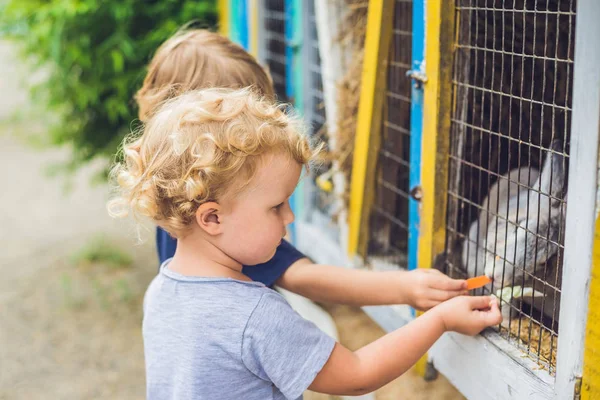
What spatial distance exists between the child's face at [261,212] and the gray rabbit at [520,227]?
21.8 inches

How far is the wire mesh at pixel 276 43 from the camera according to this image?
3.90 metres

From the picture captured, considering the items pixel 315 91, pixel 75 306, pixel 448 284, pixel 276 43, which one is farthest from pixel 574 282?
pixel 75 306

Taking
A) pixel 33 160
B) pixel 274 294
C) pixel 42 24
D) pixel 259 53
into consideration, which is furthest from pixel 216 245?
pixel 33 160

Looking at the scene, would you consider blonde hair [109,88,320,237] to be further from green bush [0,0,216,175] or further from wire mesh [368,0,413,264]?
green bush [0,0,216,175]

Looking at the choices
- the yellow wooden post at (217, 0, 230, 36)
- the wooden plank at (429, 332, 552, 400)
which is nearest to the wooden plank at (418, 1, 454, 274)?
the wooden plank at (429, 332, 552, 400)

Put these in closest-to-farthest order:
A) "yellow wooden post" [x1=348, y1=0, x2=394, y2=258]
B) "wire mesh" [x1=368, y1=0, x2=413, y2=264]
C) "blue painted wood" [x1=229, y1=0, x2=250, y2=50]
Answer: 1. "yellow wooden post" [x1=348, y1=0, x2=394, y2=258]
2. "wire mesh" [x1=368, y1=0, x2=413, y2=264]
3. "blue painted wood" [x1=229, y1=0, x2=250, y2=50]

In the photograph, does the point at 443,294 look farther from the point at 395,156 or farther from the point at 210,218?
the point at 395,156

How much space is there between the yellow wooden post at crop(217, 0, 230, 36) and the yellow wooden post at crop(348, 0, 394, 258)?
163 cm

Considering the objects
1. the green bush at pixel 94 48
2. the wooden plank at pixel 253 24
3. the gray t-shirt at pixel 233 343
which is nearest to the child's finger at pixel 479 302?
the gray t-shirt at pixel 233 343

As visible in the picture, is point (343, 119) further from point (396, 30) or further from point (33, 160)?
point (33, 160)

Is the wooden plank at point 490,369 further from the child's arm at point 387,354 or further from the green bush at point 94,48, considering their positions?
the green bush at point 94,48

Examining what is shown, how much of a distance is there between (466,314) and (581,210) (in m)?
0.39

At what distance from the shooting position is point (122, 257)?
5289mm

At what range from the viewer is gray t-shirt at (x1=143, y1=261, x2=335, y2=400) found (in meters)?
1.60
